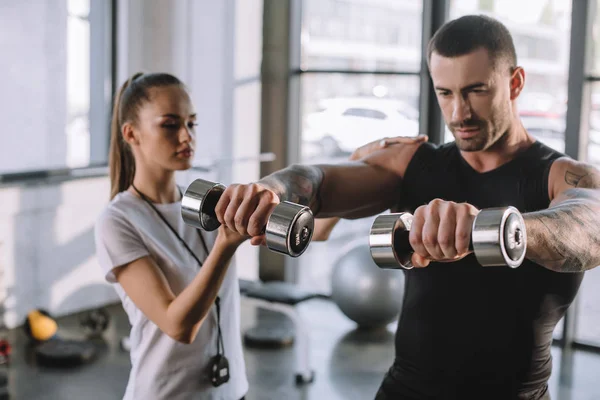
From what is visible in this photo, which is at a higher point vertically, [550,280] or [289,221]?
[289,221]

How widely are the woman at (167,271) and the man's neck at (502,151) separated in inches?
19.9

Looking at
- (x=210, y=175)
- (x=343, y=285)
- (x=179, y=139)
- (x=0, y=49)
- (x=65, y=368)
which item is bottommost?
(x=65, y=368)

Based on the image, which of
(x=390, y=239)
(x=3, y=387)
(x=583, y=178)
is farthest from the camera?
(x=3, y=387)

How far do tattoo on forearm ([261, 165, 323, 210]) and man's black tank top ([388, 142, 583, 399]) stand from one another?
24 cm

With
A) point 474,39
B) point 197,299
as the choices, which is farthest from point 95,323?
point 474,39

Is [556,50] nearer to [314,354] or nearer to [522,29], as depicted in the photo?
[522,29]

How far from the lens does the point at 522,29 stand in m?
4.05

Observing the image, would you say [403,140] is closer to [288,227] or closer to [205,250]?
[205,250]

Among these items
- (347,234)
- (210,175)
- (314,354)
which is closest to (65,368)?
(314,354)

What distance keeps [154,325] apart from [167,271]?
0.40 ft

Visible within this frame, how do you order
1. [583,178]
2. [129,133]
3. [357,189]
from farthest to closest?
[129,133], [357,189], [583,178]

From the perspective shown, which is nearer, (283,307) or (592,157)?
(283,307)

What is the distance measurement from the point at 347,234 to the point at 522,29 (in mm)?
1678

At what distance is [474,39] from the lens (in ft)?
4.58
